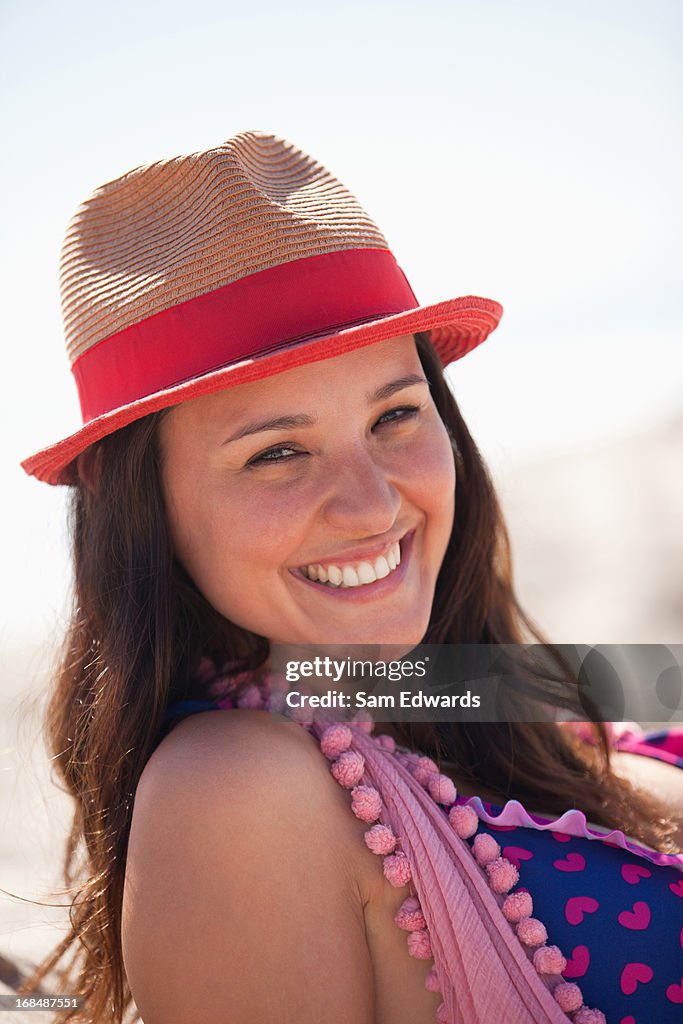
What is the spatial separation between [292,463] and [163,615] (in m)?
0.36

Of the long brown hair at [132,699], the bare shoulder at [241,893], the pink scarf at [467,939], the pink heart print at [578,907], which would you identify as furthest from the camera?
the long brown hair at [132,699]

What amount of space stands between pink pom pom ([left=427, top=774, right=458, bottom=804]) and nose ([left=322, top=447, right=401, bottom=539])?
1.47ft

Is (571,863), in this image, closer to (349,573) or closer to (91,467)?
(349,573)

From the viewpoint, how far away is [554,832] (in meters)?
1.75

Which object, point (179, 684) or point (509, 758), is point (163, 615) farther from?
A: point (509, 758)

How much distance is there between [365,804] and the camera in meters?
1.58

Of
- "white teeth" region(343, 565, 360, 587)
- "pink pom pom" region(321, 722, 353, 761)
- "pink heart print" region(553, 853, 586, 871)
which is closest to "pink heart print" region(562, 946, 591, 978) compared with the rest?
"pink heart print" region(553, 853, 586, 871)

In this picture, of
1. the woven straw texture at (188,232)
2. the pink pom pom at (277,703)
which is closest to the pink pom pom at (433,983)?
the pink pom pom at (277,703)

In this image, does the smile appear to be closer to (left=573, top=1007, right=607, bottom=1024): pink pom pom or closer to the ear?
the ear

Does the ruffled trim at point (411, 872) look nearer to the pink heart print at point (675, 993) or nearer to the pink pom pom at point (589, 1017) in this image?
the pink pom pom at point (589, 1017)

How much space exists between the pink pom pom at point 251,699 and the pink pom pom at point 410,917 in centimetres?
45

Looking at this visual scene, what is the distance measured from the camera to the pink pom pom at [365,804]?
1.58 metres

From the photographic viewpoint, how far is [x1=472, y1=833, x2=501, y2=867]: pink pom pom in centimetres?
163

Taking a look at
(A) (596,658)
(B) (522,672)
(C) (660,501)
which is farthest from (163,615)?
(C) (660,501)
